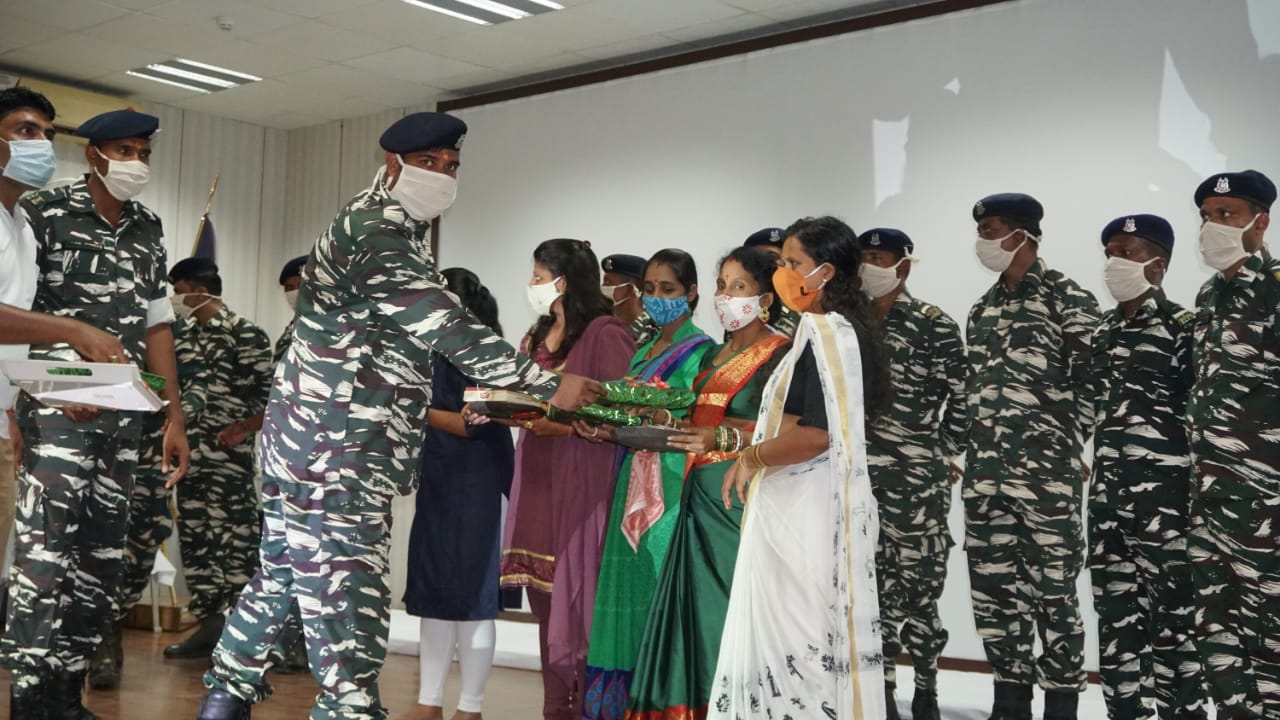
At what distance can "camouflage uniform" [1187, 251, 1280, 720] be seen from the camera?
11.8 ft

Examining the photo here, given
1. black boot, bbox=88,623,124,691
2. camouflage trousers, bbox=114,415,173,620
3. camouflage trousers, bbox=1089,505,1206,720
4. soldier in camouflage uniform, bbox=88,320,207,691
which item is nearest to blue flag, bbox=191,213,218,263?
soldier in camouflage uniform, bbox=88,320,207,691

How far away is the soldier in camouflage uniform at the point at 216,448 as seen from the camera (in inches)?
242

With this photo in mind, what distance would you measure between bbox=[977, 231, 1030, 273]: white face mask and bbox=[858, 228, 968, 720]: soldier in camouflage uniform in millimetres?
298

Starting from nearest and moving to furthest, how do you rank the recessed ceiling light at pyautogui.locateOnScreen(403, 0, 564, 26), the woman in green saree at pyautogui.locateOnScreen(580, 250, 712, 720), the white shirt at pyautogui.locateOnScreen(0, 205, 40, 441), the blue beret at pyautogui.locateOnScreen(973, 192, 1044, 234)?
the white shirt at pyautogui.locateOnScreen(0, 205, 40, 441), the woman in green saree at pyautogui.locateOnScreen(580, 250, 712, 720), the blue beret at pyautogui.locateOnScreen(973, 192, 1044, 234), the recessed ceiling light at pyautogui.locateOnScreen(403, 0, 564, 26)

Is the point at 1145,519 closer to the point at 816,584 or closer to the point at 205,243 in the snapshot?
the point at 816,584

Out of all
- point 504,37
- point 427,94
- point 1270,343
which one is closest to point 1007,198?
point 1270,343

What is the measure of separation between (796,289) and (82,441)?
2.13 metres

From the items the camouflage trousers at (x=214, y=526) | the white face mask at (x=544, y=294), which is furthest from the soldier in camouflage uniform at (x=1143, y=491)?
the camouflage trousers at (x=214, y=526)

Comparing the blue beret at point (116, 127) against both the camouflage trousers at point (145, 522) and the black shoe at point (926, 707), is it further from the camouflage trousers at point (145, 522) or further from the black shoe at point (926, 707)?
the black shoe at point (926, 707)

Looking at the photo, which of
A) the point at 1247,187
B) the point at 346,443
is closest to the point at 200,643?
the point at 346,443

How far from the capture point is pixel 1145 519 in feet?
13.5

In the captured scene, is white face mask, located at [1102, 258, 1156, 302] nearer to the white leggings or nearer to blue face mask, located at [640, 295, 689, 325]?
blue face mask, located at [640, 295, 689, 325]

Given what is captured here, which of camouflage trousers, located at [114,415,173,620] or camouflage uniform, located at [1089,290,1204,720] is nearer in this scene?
camouflage uniform, located at [1089,290,1204,720]

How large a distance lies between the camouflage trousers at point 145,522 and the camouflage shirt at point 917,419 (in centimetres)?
300
